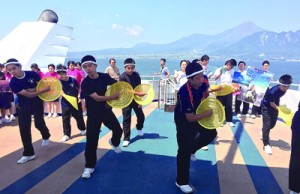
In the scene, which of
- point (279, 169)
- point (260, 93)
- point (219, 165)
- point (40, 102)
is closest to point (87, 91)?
point (40, 102)

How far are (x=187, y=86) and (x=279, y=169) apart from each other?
8.89 ft

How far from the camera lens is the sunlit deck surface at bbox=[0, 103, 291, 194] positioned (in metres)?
3.95

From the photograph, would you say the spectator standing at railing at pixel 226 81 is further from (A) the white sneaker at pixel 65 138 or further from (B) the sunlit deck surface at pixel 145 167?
(A) the white sneaker at pixel 65 138

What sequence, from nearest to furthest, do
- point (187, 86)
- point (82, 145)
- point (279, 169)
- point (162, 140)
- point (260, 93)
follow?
point (187, 86), point (279, 169), point (82, 145), point (162, 140), point (260, 93)

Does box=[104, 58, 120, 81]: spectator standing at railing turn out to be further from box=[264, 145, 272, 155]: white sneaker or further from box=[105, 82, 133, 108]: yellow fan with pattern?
box=[264, 145, 272, 155]: white sneaker

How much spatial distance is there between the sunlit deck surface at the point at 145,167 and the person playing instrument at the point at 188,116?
35cm

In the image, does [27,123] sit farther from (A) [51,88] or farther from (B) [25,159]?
(A) [51,88]

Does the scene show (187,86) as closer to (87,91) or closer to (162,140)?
(87,91)

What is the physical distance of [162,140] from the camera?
644 cm

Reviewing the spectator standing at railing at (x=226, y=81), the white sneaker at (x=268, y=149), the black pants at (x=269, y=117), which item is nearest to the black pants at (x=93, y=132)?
the black pants at (x=269, y=117)

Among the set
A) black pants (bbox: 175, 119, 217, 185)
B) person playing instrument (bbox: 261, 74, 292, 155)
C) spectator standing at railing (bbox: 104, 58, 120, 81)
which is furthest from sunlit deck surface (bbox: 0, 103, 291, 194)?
spectator standing at railing (bbox: 104, 58, 120, 81)

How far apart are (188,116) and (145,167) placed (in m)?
1.75

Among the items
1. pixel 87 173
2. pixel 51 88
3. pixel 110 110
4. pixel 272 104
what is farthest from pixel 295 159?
pixel 51 88

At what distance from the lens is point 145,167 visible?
4.73 meters
